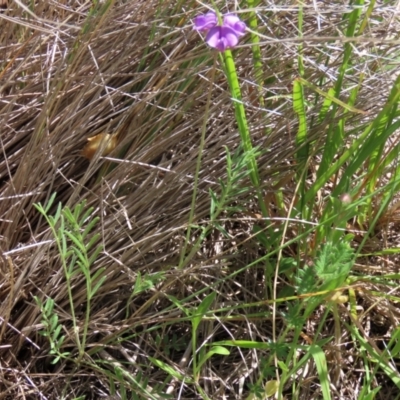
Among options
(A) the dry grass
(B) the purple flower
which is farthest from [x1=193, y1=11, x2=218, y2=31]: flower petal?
(A) the dry grass

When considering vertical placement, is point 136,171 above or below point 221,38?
below

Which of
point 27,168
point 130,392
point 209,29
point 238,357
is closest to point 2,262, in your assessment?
point 27,168

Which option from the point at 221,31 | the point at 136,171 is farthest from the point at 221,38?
the point at 136,171

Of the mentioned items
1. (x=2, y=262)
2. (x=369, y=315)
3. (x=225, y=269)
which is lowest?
(x=369, y=315)

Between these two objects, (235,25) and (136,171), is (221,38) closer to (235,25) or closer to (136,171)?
(235,25)

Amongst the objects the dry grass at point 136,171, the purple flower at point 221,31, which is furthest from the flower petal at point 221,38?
the dry grass at point 136,171

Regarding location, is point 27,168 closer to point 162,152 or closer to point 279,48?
point 162,152
